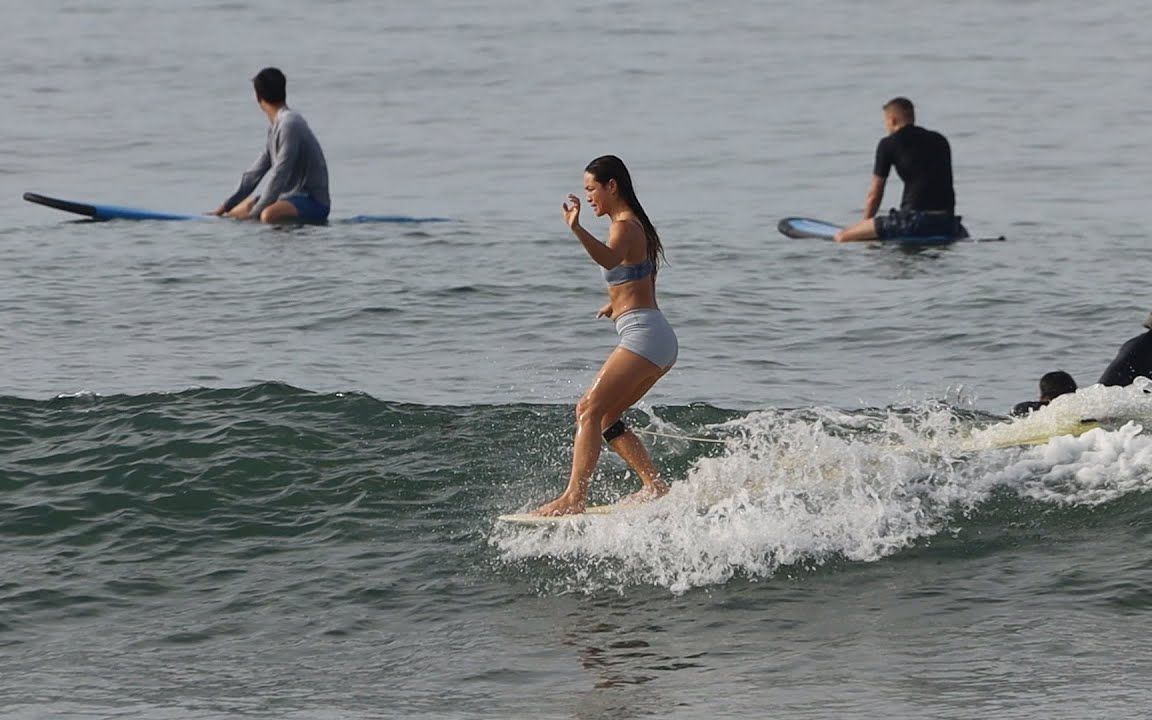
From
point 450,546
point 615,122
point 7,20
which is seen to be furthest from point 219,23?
point 450,546

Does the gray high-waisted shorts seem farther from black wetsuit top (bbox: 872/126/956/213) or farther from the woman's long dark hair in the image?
black wetsuit top (bbox: 872/126/956/213)

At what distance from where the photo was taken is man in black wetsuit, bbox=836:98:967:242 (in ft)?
61.1

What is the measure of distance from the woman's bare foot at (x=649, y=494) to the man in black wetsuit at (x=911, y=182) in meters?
9.37

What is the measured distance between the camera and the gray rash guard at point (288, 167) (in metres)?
19.0

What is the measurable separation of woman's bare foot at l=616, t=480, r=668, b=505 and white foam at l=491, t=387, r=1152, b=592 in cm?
6

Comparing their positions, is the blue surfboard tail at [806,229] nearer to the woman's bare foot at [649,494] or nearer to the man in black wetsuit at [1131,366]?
the man in black wetsuit at [1131,366]

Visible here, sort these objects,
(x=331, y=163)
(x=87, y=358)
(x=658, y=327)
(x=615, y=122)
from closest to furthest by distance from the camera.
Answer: (x=658, y=327) < (x=87, y=358) < (x=331, y=163) < (x=615, y=122)

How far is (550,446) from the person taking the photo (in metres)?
11.6

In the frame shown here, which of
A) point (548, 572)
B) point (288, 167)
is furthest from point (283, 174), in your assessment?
point (548, 572)

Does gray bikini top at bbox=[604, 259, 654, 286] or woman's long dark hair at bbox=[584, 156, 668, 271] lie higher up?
woman's long dark hair at bbox=[584, 156, 668, 271]

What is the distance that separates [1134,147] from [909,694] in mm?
21175

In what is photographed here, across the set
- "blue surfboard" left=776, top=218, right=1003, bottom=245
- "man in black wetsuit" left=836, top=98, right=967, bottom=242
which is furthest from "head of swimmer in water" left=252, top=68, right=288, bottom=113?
"man in black wetsuit" left=836, top=98, right=967, bottom=242

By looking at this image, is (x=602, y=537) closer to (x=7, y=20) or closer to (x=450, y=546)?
(x=450, y=546)

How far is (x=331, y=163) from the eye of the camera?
88.0 ft
